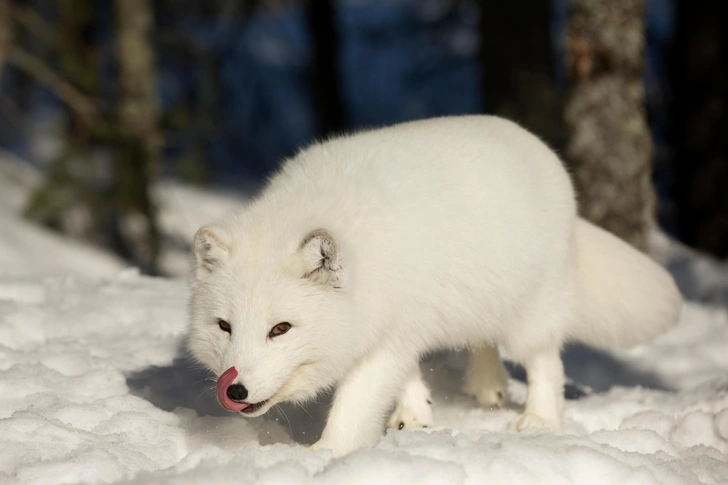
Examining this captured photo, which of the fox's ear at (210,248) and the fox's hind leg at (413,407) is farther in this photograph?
the fox's hind leg at (413,407)

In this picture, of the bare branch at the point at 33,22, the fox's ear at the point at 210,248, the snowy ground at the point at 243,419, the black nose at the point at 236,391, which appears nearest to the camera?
the snowy ground at the point at 243,419

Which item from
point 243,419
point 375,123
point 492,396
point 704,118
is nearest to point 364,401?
point 243,419

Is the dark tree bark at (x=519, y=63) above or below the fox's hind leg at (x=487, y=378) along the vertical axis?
above

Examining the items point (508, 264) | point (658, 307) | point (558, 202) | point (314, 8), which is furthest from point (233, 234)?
point (314, 8)

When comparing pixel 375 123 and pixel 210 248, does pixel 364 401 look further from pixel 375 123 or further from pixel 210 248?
pixel 375 123

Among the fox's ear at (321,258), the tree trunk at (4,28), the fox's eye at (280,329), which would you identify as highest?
the tree trunk at (4,28)

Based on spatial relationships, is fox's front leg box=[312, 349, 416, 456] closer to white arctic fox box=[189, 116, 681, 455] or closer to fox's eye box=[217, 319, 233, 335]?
white arctic fox box=[189, 116, 681, 455]

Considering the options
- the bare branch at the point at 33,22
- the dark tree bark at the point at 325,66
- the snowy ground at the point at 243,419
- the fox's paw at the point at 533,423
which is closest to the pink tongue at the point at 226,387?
the snowy ground at the point at 243,419

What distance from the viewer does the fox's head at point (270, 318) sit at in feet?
9.30

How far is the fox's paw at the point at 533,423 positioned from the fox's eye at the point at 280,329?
3.91 feet

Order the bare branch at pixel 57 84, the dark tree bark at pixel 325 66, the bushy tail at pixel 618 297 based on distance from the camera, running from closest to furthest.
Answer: the bushy tail at pixel 618 297 < the bare branch at pixel 57 84 < the dark tree bark at pixel 325 66

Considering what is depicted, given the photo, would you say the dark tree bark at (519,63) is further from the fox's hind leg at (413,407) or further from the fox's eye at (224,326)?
the fox's eye at (224,326)

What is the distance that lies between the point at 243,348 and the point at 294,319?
0.63 feet

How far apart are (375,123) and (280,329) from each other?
46.5 ft
